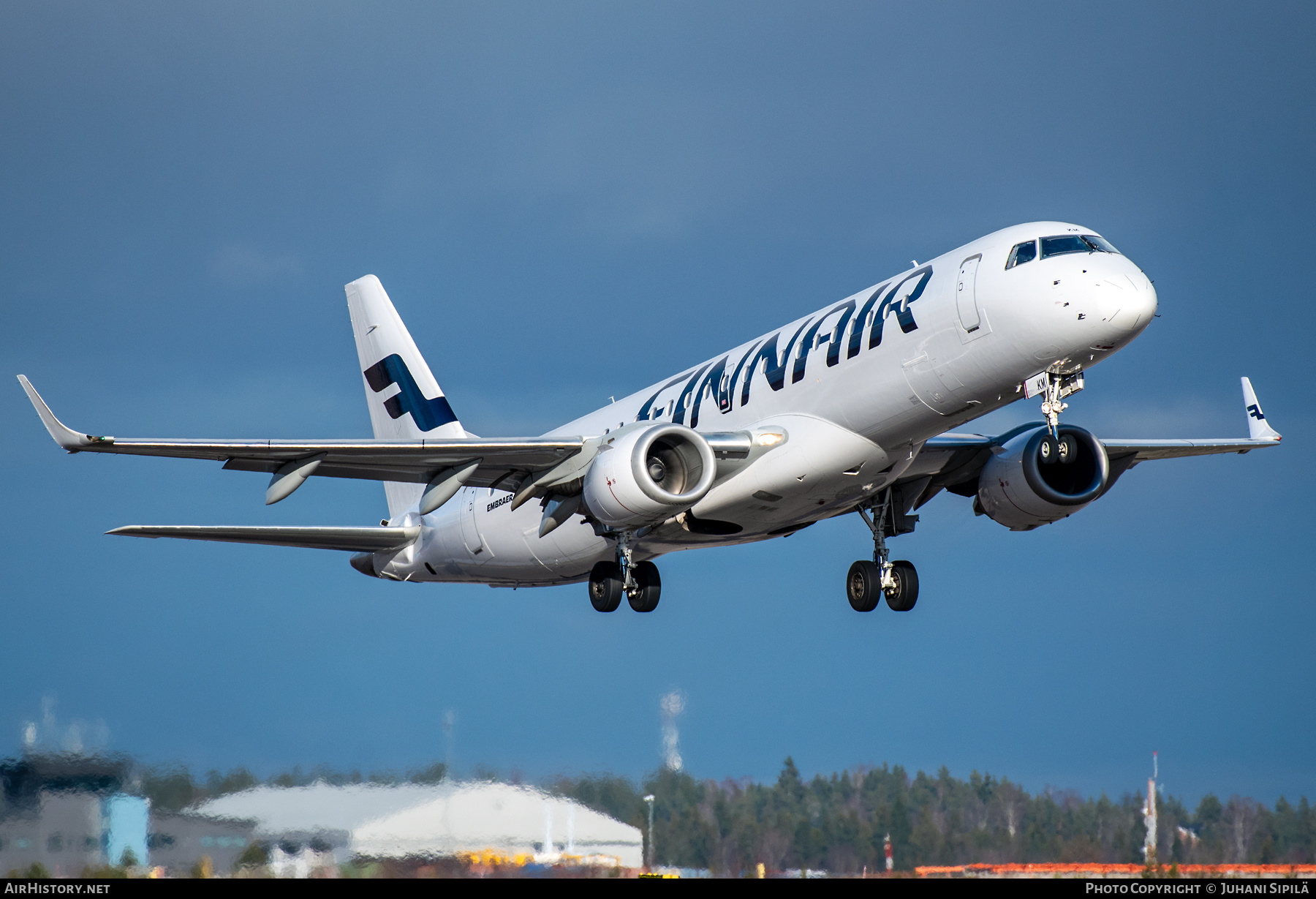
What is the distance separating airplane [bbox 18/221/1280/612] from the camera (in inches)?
882

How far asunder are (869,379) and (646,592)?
7.81m

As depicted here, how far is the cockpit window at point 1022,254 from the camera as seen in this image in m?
22.3

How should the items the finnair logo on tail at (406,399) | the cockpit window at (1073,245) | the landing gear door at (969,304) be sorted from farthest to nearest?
1. the finnair logo on tail at (406,399)
2. the landing gear door at (969,304)
3. the cockpit window at (1073,245)

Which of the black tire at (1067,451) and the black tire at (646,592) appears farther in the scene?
the black tire at (646,592)

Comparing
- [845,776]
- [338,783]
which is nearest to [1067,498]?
[845,776]

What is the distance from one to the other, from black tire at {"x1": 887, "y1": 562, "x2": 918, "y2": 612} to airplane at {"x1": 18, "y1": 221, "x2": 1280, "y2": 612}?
0.04 metres

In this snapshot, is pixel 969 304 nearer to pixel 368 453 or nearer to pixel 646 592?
pixel 646 592

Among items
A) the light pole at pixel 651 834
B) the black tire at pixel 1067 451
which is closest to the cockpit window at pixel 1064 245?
the black tire at pixel 1067 451

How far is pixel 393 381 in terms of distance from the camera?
37.7m

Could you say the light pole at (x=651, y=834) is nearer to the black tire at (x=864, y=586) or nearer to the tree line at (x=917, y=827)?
the tree line at (x=917, y=827)

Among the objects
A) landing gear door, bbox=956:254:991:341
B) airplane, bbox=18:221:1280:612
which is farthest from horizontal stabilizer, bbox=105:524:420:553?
landing gear door, bbox=956:254:991:341

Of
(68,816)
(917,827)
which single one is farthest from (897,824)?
(68,816)

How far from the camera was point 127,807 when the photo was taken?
23266 mm
